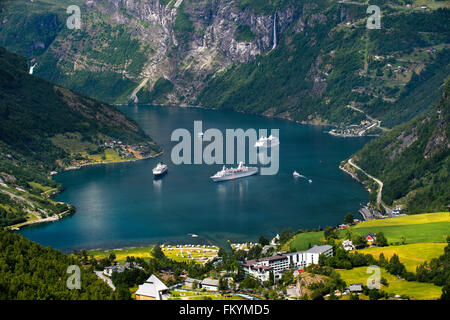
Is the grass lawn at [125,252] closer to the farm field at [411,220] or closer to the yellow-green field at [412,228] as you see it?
the yellow-green field at [412,228]

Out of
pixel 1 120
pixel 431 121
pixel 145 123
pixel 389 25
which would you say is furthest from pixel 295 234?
pixel 389 25

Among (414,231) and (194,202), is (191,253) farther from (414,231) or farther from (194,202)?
(414,231)

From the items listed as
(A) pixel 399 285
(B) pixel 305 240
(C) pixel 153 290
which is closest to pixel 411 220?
(B) pixel 305 240

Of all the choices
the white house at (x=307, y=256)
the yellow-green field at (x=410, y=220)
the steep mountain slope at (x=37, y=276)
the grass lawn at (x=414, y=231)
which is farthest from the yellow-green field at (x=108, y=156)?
the white house at (x=307, y=256)

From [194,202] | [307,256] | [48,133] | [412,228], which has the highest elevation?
[48,133]

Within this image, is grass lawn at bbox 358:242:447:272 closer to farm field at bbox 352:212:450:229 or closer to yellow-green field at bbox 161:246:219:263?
farm field at bbox 352:212:450:229

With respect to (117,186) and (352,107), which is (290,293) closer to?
(117,186)
